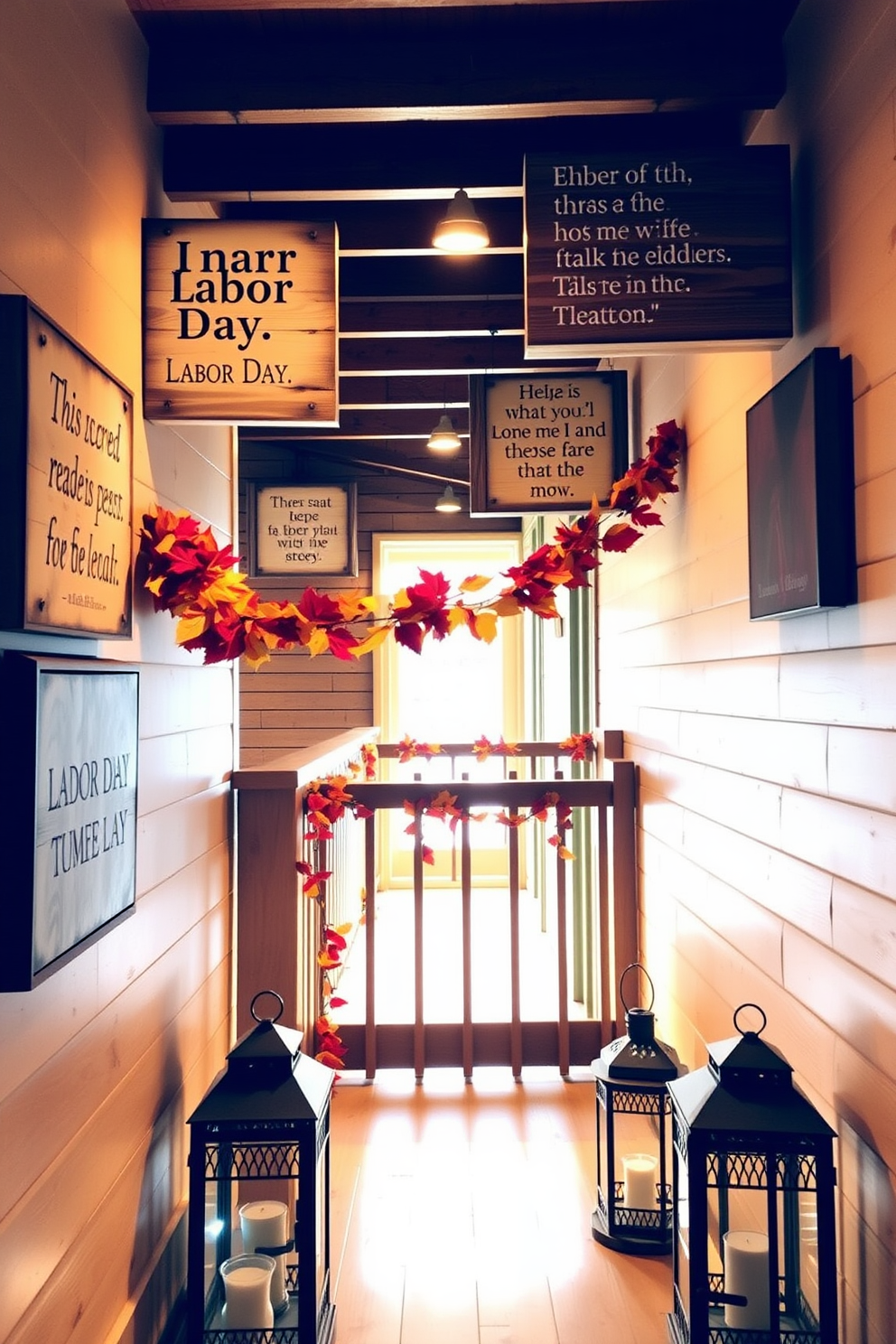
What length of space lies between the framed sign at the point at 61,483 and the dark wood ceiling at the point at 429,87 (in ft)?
2.65

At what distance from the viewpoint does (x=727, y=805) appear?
7.34 feet

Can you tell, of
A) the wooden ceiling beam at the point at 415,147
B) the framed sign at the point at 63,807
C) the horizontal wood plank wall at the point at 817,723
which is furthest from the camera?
the wooden ceiling beam at the point at 415,147

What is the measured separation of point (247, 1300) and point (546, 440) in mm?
2378

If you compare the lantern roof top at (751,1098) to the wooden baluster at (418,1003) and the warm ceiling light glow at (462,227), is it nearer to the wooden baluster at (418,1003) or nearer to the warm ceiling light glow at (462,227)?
the wooden baluster at (418,1003)

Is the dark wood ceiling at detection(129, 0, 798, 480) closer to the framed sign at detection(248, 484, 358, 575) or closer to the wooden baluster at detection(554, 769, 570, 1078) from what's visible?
the wooden baluster at detection(554, 769, 570, 1078)

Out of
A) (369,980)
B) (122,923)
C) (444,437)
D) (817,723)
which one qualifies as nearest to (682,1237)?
(817,723)

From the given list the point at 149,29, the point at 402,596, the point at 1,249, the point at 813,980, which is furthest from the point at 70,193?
the point at 813,980

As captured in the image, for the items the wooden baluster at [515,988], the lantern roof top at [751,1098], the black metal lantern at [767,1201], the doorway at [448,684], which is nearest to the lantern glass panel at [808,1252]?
the black metal lantern at [767,1201]

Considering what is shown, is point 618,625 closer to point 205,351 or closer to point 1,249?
point 205,351

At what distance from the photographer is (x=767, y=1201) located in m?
1.64

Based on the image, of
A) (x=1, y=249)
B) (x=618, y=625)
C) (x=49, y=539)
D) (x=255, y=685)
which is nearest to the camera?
(x=1, y=249)

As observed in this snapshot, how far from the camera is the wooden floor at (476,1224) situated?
2025 millimetres

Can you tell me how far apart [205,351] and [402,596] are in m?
0.63

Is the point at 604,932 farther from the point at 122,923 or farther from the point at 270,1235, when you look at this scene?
the point at 122,923
